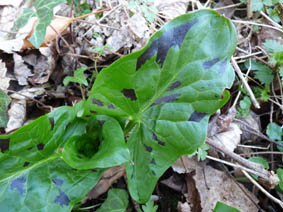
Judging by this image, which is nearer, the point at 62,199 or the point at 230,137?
the point at 62,199

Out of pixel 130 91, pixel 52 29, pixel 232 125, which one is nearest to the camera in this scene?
pixel 130 91

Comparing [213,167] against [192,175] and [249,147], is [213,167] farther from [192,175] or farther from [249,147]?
[249,147]

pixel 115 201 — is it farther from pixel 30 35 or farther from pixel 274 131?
pixel 30 35

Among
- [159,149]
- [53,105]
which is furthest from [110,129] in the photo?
[53,105]

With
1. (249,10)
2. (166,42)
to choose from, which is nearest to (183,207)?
(166,42)

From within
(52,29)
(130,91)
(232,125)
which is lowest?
(232,125)

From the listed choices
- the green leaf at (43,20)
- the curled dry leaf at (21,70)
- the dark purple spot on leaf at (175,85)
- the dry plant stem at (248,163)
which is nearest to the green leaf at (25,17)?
the green leaf at (43,20)
